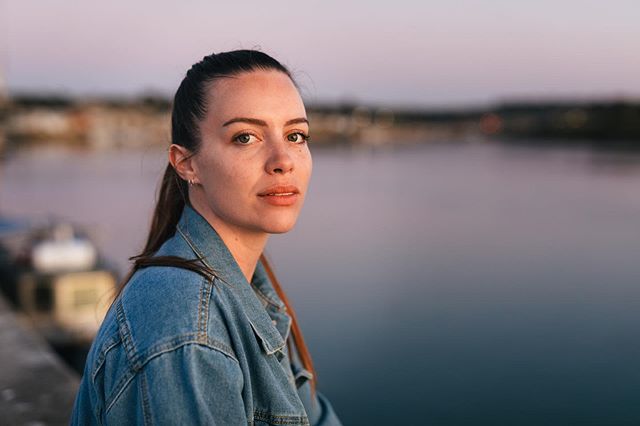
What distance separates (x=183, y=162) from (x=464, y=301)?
2715 centimetres

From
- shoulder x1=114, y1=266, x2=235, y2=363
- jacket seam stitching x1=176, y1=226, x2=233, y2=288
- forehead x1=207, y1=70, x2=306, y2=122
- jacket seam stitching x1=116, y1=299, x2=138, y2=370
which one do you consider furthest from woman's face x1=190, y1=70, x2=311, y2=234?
jacket seam stitching x1=116, y1=299, x2=138, y2=370

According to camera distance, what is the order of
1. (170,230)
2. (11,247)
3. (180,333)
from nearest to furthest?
(180,333) < (170,230) < (11,247)

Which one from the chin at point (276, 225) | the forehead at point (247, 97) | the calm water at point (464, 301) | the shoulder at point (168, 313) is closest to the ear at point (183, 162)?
the forehead at point (247, 97)

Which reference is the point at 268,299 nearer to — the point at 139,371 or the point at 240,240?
the point at 240,240

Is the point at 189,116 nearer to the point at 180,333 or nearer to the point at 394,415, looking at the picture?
the point at 180,333

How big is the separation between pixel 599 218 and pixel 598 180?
2825 centimetres

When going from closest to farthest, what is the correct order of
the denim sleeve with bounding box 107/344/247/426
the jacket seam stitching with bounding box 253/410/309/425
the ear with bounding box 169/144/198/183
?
the denim sleeve with bounding box 107/344/247/426, the jacket seam stitching with bounding box 253/410/309/425, the ear with bounding box 169/144/198/183

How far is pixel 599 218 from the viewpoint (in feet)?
158

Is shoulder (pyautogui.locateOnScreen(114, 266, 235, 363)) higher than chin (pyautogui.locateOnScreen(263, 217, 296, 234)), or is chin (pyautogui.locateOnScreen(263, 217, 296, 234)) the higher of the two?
chin (pyautogui.locateOnScreen(263, 217, 296, 234))

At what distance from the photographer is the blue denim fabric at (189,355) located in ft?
4.60

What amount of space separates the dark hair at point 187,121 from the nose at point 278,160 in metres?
0.24

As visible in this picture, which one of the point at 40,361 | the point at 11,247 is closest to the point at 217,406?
the point at 40,361

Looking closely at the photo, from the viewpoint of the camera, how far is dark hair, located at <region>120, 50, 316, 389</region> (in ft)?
5.97

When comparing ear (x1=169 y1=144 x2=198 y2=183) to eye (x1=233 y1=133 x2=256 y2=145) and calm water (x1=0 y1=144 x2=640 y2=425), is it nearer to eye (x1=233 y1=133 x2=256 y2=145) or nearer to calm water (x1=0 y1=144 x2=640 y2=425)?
eye (x1=233 y1=133 x2=256 y2=145)
